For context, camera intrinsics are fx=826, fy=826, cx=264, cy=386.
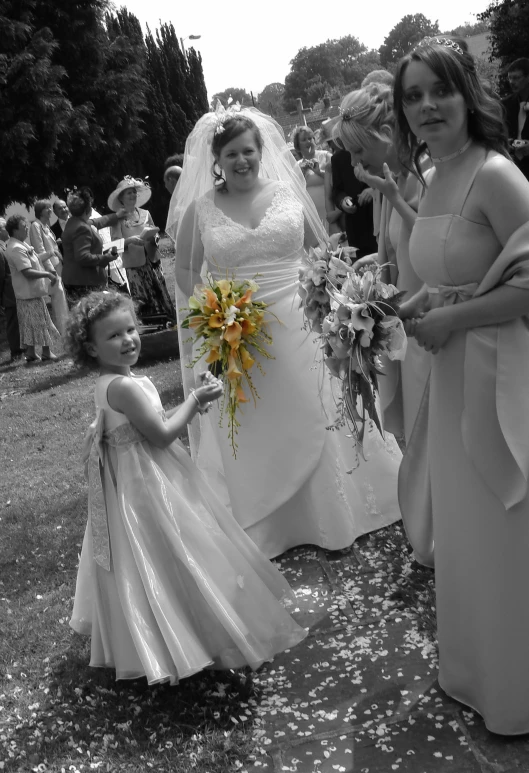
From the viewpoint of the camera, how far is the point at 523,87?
9141mm

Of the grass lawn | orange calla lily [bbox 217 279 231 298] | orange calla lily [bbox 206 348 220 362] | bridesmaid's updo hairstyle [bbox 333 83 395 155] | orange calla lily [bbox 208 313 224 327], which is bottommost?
the grass lawn

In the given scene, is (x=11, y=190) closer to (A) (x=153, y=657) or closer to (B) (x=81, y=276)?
(B) (x=81, y=276)

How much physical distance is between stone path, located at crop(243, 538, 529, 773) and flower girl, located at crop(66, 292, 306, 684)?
28 centimetres

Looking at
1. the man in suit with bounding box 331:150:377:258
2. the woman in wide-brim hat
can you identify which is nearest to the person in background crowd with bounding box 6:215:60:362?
the woman in wide-brim hat

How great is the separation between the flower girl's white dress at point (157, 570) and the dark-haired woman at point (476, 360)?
1018mm

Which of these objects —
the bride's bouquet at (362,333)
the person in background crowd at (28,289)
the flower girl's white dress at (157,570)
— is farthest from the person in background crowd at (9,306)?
the bride's bouquet at (362,333)

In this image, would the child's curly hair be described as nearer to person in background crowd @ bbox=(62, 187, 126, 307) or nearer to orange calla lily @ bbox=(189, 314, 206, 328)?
orange calla lily @ bbox=(189, 314, 206, 328)

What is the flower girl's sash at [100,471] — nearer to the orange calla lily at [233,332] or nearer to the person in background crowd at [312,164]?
the orange calla lily at [233,332]

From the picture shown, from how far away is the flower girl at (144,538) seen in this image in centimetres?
357

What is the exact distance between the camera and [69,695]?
3812mm

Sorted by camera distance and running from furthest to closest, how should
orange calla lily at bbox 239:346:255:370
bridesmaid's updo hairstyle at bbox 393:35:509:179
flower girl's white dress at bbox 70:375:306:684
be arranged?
orange calla lily at bbox 239:346:255:370 < flower girl's white dress at bbox 70:375:306:684 < bridesmaid's updo hairstyle at bbox 393:35:509:179

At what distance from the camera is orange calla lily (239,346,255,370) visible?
184 inches

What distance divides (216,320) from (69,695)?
6.52 feet

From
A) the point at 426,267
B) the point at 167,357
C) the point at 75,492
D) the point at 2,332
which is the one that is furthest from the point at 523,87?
the point at 2,332
